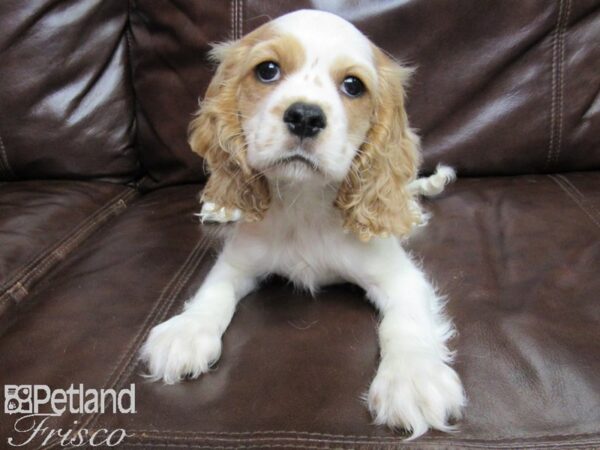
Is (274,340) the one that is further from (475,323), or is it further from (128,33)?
(128,33)

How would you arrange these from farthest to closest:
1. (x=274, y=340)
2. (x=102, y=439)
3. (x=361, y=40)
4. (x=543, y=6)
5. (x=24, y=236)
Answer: (x=543, y=6), (x=24, y=236), (x=361, y=40), (x=274, y=340), (x=102, y=439)

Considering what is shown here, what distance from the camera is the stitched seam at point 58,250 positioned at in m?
1.55

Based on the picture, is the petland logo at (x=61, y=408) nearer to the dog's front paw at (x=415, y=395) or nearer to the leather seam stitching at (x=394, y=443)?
the leather seam stitching at (x=394, y=443)

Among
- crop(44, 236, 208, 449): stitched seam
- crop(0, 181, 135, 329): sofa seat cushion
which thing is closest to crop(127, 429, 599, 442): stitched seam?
crop(44, 236, 208, 449): stitched seam

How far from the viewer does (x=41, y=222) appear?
6.06 feet

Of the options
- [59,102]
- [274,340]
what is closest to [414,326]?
[274,340]

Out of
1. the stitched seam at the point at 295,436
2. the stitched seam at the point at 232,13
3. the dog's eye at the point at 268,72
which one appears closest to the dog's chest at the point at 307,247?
the dog's eye at the point at 268,72

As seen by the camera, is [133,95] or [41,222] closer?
[41,222]

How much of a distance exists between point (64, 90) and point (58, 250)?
88 cm

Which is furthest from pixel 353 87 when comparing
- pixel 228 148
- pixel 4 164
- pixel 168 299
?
pixel 4 164

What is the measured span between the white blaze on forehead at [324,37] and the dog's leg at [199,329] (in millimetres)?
616

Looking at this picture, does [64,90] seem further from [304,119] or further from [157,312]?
[304,119]

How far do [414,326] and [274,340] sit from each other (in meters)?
0.35

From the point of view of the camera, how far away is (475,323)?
51.4 inches
